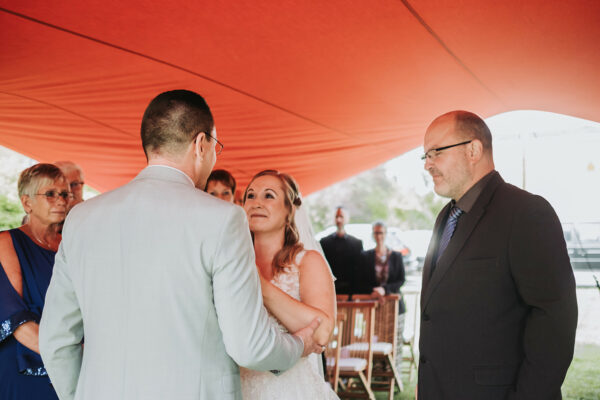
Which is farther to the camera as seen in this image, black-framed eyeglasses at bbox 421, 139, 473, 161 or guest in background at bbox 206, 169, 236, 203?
guest in background at bbox 206, 169, 236, 203

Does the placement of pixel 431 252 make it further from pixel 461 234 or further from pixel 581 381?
pixel 581 381

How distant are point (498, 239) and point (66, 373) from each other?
170cm

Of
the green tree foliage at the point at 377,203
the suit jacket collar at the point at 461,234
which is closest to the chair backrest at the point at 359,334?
the suit jacket collar at the point at 461,234

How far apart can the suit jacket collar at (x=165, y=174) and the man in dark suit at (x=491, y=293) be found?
1.18 meters

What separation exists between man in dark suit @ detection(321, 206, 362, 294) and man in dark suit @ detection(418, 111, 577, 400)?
15.9 feet

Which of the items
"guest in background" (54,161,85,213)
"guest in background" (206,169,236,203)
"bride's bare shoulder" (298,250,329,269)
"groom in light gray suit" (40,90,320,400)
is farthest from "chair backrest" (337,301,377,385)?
"groom in light gray suit" (40,90,320,400)

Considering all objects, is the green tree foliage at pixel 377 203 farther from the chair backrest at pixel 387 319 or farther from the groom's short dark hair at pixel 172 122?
the groom's short dark hair at pixel 172 122

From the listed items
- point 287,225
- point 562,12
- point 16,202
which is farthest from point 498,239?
point 16,202

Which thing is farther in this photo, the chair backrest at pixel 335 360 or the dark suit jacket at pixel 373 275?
the dark suit jacket at pixel 373 275

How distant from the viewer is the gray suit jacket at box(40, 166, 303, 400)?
178 cm

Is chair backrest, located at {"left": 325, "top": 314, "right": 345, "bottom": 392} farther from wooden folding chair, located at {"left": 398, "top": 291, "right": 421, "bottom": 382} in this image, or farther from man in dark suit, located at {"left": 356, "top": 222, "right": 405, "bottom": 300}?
man in dark suit, located at {"left": 356, "top": 222, "right": 405, "bottom": 300}

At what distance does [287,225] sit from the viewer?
120 inches

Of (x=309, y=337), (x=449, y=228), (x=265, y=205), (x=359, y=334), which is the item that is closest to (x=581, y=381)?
(x=359, y=334)

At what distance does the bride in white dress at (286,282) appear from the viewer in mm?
2434
